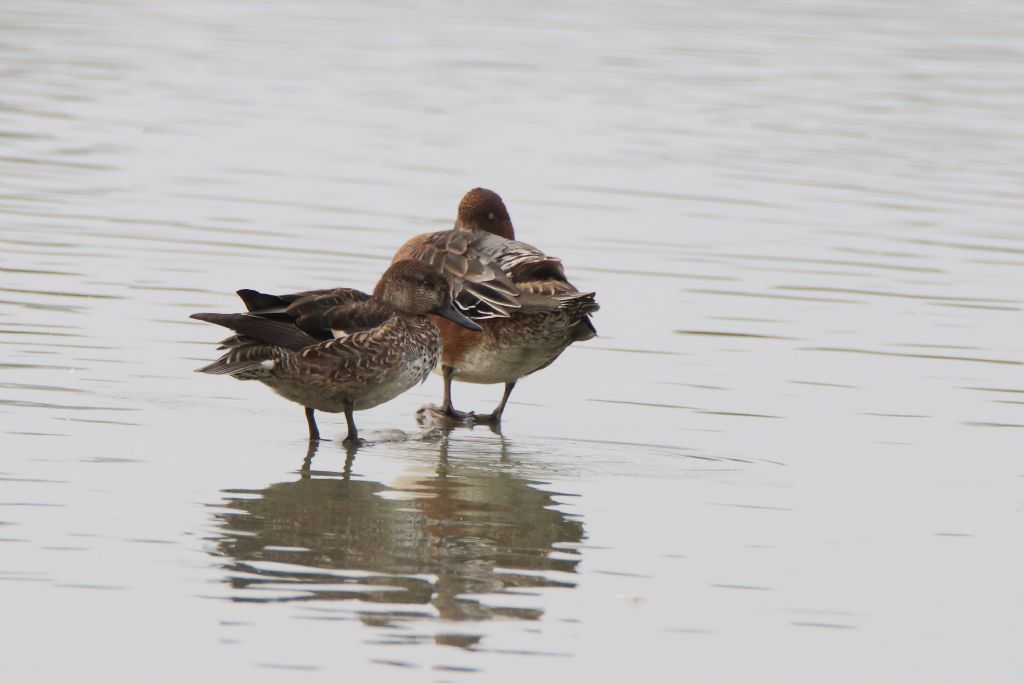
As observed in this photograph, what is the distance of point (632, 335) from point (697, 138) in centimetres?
820

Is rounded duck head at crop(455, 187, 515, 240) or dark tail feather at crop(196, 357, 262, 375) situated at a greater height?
rounded duck head at crop(455, 187, 515, 240)

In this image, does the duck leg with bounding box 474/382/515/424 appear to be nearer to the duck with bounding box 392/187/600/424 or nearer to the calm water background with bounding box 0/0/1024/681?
the duck with bounding box 392/187/600/424

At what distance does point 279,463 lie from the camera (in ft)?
25.8

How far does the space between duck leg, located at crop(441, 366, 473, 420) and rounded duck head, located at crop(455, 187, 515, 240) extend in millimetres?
1302

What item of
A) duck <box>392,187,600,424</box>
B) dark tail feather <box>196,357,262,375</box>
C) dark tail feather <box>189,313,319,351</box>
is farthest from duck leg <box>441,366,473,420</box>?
dark tail feather <box>196,357,262,375</box>

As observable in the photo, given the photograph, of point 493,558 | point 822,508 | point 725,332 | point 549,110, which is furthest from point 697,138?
point 493,558

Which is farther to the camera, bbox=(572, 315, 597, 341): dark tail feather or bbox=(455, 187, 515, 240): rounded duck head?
bbox=(455, 187, 515, 240): rounded duck head

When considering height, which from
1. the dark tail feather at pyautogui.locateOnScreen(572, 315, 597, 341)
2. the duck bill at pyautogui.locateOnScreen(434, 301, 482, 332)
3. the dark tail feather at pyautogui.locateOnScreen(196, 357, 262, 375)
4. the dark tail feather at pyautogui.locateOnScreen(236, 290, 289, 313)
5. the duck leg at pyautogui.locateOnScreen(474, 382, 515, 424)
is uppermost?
the dark tail feather at pyautogui.locateOnScreen(236, 290, 289, 313)

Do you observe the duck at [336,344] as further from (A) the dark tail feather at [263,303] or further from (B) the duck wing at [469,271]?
(B) the duck wing at [469,271]

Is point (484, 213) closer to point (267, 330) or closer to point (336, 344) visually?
point (336, 344)

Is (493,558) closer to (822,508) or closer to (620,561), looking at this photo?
(620,561)

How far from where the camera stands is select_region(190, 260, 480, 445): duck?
7793 millimetres

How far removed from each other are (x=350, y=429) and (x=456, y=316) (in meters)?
0.84

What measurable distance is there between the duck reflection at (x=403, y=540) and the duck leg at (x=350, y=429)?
34 centimetres
